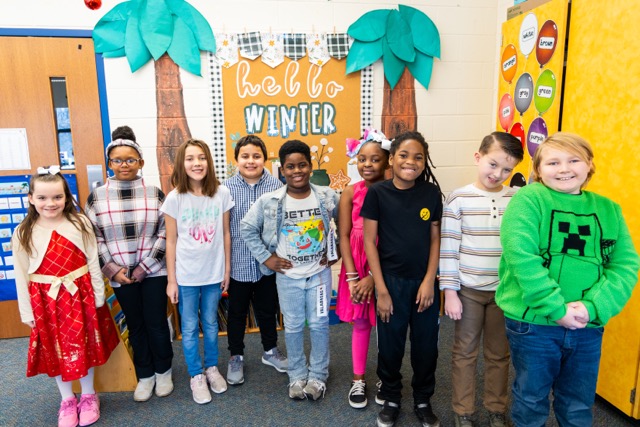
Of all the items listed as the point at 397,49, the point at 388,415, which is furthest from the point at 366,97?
the point at 388,415

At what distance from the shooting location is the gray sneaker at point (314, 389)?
202 cm

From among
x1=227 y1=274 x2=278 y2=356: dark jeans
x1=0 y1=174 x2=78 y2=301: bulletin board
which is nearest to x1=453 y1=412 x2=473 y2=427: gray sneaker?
x1=227 y1=274 x2=278 y2=356: dark jeans

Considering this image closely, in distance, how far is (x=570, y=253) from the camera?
1367mm

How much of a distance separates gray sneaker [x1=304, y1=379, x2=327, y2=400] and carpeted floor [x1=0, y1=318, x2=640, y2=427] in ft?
0.13

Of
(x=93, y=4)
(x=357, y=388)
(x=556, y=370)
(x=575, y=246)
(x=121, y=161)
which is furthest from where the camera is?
(x=93, y=4)

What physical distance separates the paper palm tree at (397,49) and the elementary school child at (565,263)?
5.16 feet

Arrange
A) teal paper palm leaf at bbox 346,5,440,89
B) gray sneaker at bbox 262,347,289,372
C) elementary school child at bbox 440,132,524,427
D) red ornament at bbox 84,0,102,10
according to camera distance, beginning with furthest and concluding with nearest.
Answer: teal paper palm leaf at bbox 346,5,440,89 → red ornament at bbox 84,0,102,10 → gray sneaker at bbox 262,347,289,372 → elementary school child at bbox 440,132,524,427

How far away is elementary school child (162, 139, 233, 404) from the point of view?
6.47 ft

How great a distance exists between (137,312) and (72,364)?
1.09ft

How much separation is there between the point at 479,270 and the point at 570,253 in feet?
1.20

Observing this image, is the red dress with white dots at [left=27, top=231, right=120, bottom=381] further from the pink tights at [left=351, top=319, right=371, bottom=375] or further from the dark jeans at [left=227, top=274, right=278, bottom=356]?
the pink tights at [left=351, top=319, right=371, bottom=375]

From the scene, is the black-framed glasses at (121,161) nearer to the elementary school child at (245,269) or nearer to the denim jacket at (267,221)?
the elementary school child at (245,269)

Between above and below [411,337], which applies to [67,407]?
below

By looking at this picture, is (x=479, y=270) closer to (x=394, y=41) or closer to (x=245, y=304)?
(x=245, y=304)
